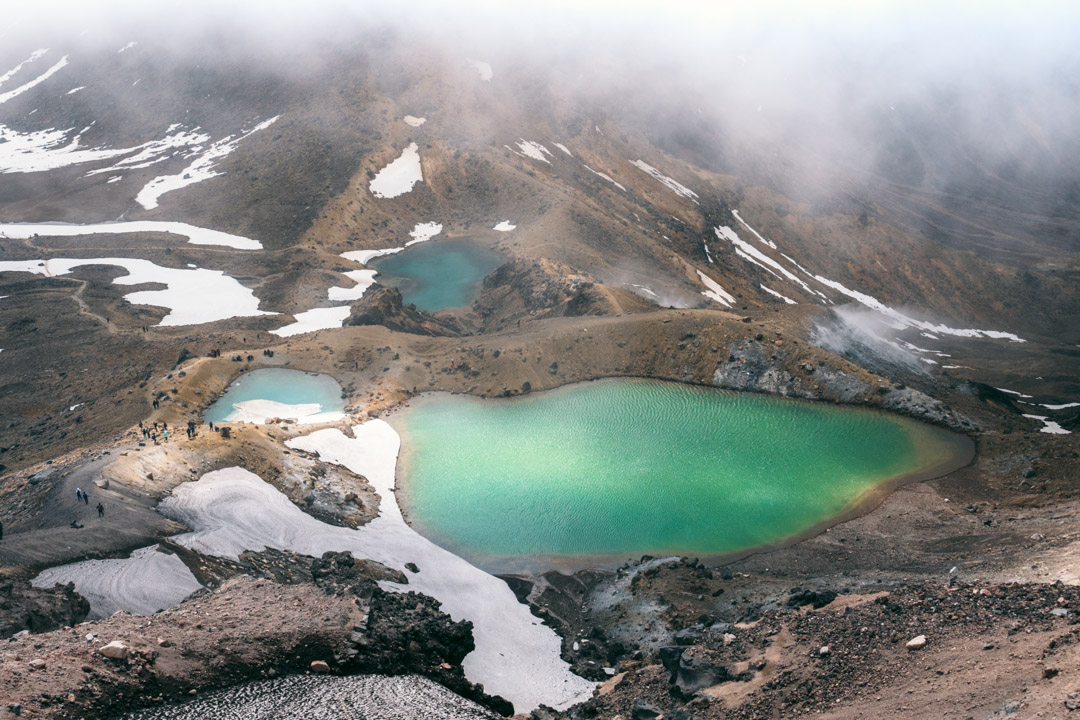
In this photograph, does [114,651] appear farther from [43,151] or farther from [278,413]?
[43,151]

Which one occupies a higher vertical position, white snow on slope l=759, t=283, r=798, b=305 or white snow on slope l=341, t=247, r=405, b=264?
white snow on slope l=341, t=247, r=405, b=264

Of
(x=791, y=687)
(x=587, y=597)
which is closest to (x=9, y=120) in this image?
(x=587, y=597)

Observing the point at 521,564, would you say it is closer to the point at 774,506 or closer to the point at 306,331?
the point at 774,506

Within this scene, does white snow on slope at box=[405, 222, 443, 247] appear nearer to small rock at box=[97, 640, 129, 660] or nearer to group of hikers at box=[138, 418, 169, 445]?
group of hikers at box=[138, 418, 169, 445]

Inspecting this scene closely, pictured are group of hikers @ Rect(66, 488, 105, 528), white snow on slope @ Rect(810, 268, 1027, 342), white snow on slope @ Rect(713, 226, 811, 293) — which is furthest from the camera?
white snow on slope @ Rect(810, 268, 1027, 342)

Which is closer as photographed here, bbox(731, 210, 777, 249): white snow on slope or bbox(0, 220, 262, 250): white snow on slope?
bbox(0, 220, 262, 250): white snow on slope

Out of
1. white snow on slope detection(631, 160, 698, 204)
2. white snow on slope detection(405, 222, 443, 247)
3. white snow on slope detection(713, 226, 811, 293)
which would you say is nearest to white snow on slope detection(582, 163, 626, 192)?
white snow on slope detection(631, 160, 698, 204)
